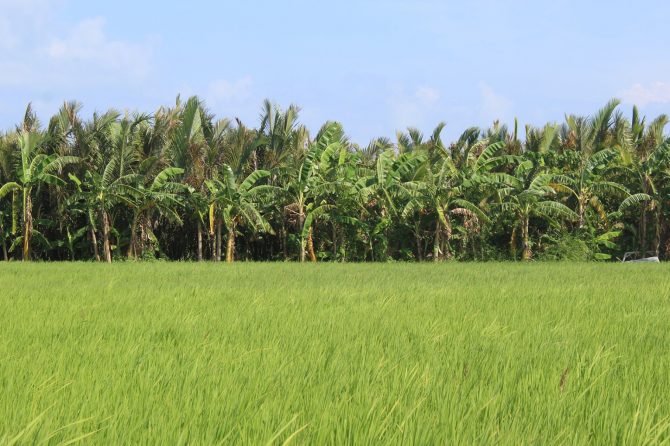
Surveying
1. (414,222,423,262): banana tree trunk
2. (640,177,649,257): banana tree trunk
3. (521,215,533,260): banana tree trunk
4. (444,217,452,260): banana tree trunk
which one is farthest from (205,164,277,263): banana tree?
(640,177,649,257): banana tree trunk

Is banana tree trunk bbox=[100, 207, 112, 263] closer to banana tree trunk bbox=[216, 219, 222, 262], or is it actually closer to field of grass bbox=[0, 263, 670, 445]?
banana tree trunk bbox=[216, 219, 222, 262]

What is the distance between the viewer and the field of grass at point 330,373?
1944 millimetres

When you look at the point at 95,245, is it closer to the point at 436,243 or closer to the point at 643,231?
the point at 436,243

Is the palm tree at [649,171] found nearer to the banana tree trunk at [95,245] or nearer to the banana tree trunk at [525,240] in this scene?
the banana tree trunk at [525,240]

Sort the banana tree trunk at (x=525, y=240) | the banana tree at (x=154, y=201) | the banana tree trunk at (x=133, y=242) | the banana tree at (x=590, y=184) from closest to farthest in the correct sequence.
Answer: the banana tree at (x=154, y=201)
the banana tree trunk at (x=133, y=242)
the banana tree at (x=590, y=184)
the banana tree trunk at (x=525, y=240)

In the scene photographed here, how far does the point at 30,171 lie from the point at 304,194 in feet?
21.7

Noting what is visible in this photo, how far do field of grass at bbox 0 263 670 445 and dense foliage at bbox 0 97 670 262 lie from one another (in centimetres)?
1200

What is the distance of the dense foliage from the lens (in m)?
17.5

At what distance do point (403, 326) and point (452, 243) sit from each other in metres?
16.0

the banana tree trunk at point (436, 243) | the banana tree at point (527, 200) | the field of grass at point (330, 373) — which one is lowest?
the field of grass at point (330, 373)

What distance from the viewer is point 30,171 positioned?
1688 cm

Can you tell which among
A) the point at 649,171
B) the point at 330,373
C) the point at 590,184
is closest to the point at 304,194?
the point at 590,184

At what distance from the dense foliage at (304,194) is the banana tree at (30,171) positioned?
0.04 meters

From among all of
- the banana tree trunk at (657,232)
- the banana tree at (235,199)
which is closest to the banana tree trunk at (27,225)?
the banana tree at (235,199)
